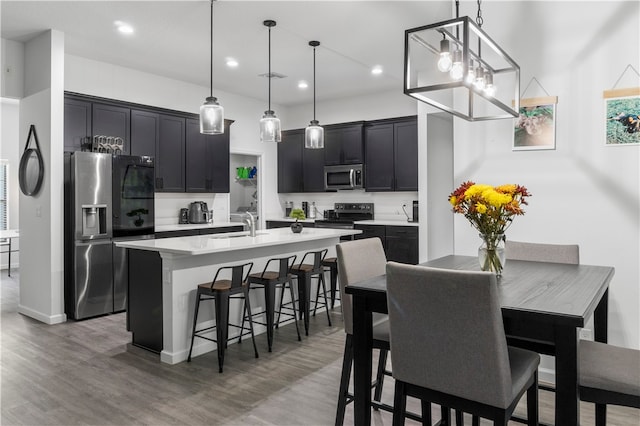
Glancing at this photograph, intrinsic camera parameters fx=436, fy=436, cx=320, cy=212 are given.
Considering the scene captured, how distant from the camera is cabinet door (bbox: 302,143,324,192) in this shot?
7.43 meters

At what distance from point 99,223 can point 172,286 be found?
1.91 m

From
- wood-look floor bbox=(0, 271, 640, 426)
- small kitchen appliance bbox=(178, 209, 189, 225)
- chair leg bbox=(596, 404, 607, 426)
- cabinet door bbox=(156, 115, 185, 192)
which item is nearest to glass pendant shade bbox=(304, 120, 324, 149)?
wood-look floor bbox=(0, 271, 640, 426)

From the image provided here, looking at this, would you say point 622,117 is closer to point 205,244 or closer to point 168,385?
point 205,244

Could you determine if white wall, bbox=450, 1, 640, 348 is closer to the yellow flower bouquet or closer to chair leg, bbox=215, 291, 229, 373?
the yellow flower bouquet

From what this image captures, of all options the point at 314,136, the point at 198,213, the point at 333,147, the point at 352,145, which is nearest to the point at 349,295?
the point at 314,136

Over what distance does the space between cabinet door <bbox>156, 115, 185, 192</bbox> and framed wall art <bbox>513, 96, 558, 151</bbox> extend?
4373mm

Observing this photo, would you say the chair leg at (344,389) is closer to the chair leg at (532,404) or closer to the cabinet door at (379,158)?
the chair leg at (532,404)

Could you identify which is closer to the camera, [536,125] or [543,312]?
[543,312]

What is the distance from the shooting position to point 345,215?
289 inches

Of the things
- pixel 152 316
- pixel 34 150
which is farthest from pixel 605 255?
pixel 34 150

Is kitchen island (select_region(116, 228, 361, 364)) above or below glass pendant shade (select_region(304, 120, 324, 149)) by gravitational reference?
below

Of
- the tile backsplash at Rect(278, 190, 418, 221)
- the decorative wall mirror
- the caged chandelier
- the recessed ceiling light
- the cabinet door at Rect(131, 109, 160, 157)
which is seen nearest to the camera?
the caged chandelier

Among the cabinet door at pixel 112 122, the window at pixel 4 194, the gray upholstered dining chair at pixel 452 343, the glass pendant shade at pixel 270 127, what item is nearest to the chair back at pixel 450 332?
the gray upholstered dining chair at pixel 452 343

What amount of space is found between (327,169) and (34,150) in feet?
13.6
